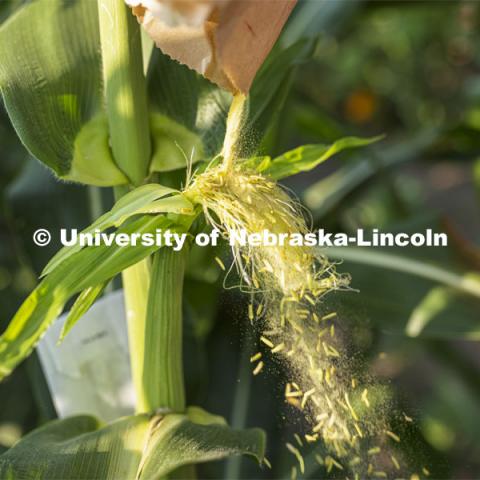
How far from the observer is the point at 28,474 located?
449 mm

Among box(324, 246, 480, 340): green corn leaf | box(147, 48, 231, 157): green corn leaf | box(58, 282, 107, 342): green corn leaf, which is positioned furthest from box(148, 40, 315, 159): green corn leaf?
box(324, 246, 480, 340): green corn leaf

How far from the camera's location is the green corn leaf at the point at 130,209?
0.40m

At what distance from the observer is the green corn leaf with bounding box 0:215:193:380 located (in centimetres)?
41

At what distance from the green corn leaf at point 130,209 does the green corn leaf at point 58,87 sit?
0.06 m

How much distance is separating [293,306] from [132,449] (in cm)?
13

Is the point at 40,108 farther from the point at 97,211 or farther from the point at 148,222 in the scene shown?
the point at 97,211

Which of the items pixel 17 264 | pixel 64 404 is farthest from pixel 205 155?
pixel 17 264

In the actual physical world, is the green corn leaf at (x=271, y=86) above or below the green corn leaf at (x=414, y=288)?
above

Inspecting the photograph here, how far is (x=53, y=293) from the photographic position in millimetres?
415

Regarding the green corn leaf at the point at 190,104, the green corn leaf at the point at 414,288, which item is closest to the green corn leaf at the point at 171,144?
the green corn leaf at the point at 190,104

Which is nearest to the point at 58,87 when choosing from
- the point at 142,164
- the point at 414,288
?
the point at 142,164

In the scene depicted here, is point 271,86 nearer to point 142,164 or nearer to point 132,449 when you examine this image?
point 142,164

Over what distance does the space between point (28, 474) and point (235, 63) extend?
259 millimetres

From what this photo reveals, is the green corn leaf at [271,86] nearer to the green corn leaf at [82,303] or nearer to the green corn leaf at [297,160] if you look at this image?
the green corn leaf at [297,160]
